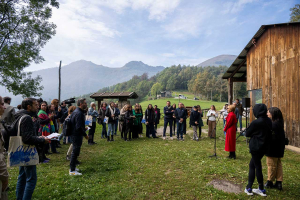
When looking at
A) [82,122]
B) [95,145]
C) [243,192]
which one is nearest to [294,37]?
[243,192]

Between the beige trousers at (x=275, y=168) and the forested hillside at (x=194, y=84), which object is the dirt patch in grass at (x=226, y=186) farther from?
the forested hillside at (x=194, y=84)

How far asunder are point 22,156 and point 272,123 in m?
5.18

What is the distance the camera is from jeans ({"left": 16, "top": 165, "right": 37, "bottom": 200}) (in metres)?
3.01

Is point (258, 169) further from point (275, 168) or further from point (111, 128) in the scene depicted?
point (111, 128)

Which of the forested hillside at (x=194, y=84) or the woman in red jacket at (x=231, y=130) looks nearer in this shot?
the woman in red jacket at (x=231, y=130)

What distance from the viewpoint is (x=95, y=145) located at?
8.63 m

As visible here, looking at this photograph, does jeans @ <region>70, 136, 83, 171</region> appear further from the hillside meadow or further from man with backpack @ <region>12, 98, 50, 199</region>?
man with backpack @ <region>12, 98, 50, 199</region>

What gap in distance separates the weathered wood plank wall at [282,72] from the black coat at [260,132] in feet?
17.1

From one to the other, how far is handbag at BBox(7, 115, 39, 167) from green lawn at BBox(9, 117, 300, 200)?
1.34 m

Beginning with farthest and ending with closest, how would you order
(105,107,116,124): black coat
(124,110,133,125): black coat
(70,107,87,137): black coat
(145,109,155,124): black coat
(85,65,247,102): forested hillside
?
(85,65,247,102): forested hillside → (145,109,155,124): black coat → (124,110,133,125): black coat → (105,107,116,124): black coat → (70,107,87,137): black coat

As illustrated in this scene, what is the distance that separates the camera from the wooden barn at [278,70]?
764 centimetres

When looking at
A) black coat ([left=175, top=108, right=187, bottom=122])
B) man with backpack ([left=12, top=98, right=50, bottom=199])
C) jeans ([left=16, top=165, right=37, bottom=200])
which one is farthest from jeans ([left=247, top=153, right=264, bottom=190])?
black coat ([left=175, top=108, right=187, bottom=122])

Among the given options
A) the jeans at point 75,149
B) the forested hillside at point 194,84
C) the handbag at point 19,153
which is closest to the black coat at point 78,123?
the jeans at point 75,149

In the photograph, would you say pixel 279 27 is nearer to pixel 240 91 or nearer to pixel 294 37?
pixel 294 37
